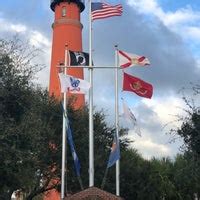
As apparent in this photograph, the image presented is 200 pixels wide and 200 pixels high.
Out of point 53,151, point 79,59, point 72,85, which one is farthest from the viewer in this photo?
point 53,151

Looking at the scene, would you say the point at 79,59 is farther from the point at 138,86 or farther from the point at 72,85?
the point at 138,86

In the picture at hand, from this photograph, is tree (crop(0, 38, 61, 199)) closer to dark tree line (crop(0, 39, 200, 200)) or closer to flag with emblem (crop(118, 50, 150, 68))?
dark tree line (crop(0, 39, 200, 200))

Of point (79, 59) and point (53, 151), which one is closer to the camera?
point (79, 59)

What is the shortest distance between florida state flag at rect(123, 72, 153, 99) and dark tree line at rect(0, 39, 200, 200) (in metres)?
3.53

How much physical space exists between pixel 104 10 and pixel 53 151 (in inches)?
539

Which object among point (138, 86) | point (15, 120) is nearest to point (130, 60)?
point (138, 86)

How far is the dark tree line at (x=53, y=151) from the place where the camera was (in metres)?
20.5

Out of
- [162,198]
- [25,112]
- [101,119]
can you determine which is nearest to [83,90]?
[25,112]

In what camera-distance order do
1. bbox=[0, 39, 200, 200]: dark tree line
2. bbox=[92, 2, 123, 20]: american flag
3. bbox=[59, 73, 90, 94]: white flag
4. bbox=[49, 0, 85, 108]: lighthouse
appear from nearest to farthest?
1. bbox=[0, 39, 200, 200]: dark tree line
2. bbox=[59, 73, 90, 94]: white flag
3. bbox=[92, 2, 123, 20]: american flag
4. bbox=[49, 0, 85, 108]: lighthouse

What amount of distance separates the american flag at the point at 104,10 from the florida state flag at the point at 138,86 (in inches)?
139

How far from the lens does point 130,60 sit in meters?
29.8

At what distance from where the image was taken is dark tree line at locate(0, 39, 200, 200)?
20500 mm

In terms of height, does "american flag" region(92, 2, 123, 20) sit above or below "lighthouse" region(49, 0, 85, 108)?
below

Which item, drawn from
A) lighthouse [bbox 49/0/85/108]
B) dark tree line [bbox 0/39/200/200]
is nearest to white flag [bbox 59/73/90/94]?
dark tree line [bbox 0/39/200/200]
